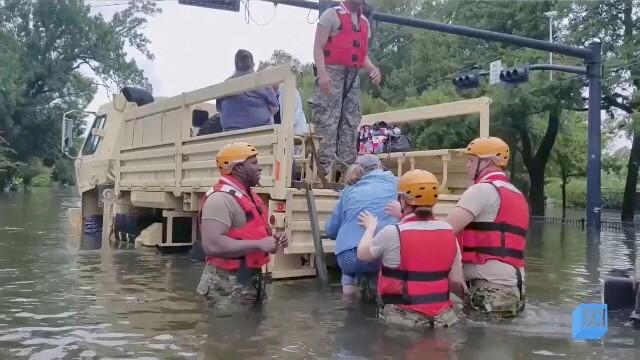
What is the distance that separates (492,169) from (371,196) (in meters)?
1.11

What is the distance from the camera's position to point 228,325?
17.9 ft

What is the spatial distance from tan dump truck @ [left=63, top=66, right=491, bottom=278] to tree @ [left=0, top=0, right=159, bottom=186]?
40.0m

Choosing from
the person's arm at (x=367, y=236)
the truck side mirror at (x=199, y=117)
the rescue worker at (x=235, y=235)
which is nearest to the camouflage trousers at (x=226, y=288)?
the rescue worker at (x=235, y=235)

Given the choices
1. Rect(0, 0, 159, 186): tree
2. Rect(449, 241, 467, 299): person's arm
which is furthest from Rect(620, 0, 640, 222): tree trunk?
Rect(0, 0, 159, 186): tree

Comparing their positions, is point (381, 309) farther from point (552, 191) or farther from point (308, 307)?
point (552, 191)

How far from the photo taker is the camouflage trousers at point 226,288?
5852mm

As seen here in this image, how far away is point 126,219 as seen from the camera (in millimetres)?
11188

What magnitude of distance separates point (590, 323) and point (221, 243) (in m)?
2.63

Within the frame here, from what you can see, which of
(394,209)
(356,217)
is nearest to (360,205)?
(356,217)

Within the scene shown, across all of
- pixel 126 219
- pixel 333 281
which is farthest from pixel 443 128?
pixel 333 281

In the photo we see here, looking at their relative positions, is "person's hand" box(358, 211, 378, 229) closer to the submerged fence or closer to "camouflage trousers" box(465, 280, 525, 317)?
"camouflage trousers" box(465, 280, 525, 317)

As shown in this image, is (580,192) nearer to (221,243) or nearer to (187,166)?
(187,166)

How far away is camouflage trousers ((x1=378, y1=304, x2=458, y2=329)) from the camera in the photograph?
529 centimetres

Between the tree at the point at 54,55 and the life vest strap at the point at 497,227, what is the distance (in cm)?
4763
